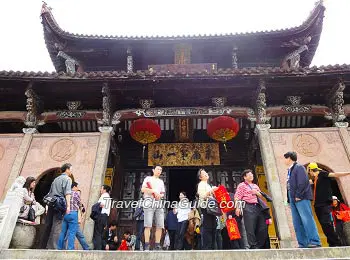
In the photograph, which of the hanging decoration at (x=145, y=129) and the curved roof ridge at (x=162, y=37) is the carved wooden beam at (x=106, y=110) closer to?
the hanging decoration at (x=145, y=129)

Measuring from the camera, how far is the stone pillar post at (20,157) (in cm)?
770

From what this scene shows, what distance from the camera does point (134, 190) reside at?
10195 mm

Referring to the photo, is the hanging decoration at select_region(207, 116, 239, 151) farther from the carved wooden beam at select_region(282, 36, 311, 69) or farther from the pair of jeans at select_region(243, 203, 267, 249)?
the carved wooden beam at select_region(282, 36, 311, 69)

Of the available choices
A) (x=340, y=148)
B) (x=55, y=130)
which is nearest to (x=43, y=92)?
(x=55, y=130)

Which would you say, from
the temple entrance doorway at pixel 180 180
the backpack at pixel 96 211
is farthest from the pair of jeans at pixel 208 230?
the temple entrance doorway at pixel 180 180

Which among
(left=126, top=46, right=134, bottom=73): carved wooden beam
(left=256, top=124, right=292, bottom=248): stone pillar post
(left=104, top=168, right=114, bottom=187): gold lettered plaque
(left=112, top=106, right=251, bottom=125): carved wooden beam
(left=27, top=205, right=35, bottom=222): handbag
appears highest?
(left=126, top=46, right=134, bottom=73): carved wooden beam

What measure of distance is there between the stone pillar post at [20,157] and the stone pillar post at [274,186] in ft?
18.8

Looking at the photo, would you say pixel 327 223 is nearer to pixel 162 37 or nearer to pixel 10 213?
pixel 10 213

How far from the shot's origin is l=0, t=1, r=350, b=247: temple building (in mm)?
8039

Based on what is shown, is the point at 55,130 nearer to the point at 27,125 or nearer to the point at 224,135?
the point at 27,125

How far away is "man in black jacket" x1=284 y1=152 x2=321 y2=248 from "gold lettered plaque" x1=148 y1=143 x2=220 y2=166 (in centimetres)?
507

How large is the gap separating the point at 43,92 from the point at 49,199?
444 centimetres

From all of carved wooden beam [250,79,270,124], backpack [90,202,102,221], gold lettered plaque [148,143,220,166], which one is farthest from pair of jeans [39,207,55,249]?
carved wooden beam [250,79,270,124]

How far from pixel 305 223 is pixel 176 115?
489 centimetres
